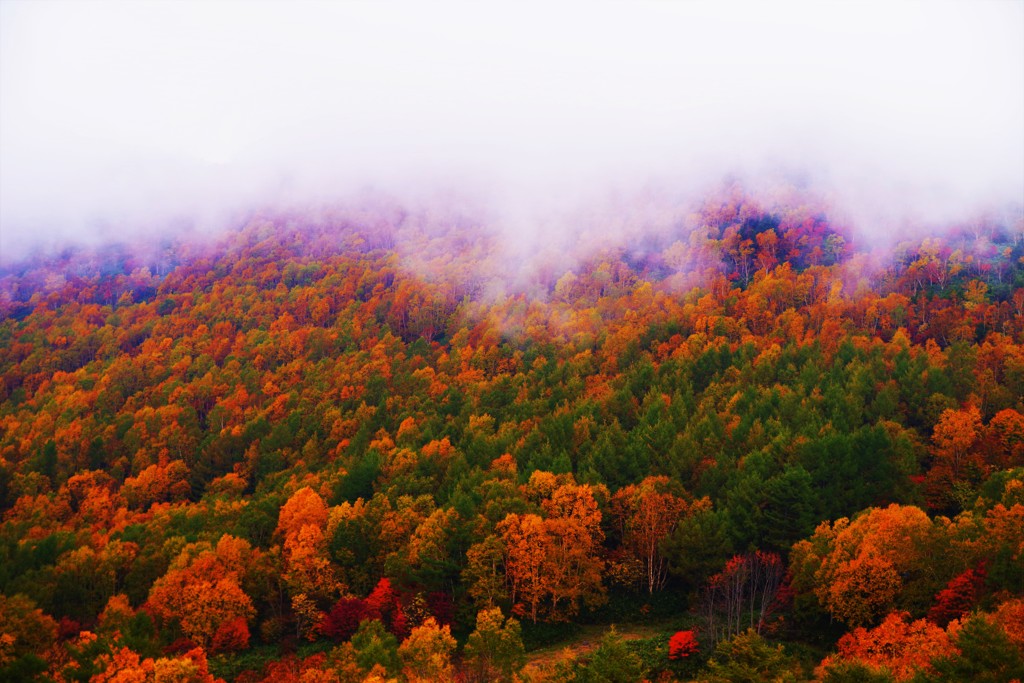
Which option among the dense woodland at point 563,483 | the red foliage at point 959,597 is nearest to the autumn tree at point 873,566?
the dense woodland at point 563,483

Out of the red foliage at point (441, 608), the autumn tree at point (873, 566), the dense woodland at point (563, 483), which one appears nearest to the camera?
the dense woodland at point (563, 483)

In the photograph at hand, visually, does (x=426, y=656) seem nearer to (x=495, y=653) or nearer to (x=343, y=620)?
(x=495, y=653)

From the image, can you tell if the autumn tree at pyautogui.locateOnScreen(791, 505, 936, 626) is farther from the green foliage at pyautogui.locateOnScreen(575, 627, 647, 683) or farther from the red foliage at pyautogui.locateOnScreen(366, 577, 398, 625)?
the red foliage at pyautogui.locateOnScreen(366, 577, 398, 625)

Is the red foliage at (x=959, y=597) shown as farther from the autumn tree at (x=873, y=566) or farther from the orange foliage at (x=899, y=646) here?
the autumn tree at (x=873, y=566)

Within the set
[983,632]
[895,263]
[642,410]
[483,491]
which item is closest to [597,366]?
[642,410]

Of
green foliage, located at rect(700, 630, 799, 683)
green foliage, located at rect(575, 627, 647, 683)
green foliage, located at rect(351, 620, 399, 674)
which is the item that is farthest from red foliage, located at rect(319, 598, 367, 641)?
green foliage, located at rect(700, 630, 799, 683)

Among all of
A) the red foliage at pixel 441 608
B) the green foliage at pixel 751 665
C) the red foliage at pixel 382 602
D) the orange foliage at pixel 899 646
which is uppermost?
the red foliage at pixel 382 602

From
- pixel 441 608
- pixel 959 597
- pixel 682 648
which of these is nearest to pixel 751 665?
pixel 682 648
